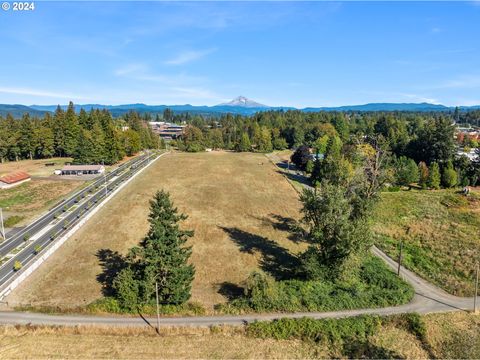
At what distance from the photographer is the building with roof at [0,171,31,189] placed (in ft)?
266

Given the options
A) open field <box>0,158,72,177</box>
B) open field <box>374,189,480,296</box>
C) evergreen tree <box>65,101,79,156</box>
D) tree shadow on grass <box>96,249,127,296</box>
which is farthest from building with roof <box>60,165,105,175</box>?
open field <box>374,189,480,296</box>

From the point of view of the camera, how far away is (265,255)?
50344 mm

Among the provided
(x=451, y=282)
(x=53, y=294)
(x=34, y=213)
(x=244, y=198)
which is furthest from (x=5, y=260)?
(x=451, y=282)

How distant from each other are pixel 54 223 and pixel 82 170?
38.2 metres

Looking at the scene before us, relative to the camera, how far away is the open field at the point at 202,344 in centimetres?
2914

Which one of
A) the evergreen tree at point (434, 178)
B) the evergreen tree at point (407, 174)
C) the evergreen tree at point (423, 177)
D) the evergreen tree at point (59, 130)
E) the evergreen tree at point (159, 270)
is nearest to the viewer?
the evergreen tree at point (159, 270)

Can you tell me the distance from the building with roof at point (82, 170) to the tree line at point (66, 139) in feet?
19.5

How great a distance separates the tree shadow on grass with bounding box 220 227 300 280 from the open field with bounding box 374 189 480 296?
15.9 metres

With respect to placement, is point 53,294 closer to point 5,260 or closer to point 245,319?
point 5,260

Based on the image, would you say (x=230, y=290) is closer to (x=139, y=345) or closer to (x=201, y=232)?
(x=139, y=345)

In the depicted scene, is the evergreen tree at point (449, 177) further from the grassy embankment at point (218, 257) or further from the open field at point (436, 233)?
the grassy embankment at point (218, 257)

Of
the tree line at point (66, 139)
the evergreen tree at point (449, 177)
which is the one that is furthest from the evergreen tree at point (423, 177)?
the tree line at point (66, 139)

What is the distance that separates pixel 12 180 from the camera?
82.8m

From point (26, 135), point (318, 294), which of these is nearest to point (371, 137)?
point (318, 294)
